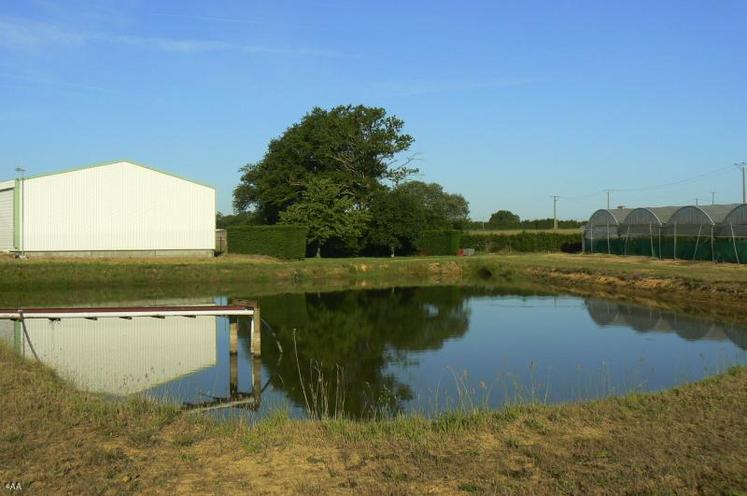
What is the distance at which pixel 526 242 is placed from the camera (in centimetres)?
5528

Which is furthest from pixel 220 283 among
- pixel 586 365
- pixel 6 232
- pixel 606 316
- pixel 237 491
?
pixel 237 491

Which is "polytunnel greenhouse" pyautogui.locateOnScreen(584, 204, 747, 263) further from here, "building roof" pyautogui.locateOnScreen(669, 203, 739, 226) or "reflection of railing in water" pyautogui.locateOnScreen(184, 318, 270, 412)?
"reflection of railing in water" pyautogui.locateOnScreen(184, 318, 270, 412)

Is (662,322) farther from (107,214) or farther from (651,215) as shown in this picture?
(107,214)

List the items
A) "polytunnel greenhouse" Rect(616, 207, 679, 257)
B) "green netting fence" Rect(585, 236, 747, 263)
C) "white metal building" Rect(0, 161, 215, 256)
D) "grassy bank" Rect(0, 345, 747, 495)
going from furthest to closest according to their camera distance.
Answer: "polytunnel greenhouse" Rect(616, 207, 679, 257) < "white metal building" Rect(0, 161, 215, 256) < "green netting fence" Rect(585, 236, 747, 263) < "grassy bank" Rect(0, 345, 747, 495)

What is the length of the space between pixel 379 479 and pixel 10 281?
28.8 meters

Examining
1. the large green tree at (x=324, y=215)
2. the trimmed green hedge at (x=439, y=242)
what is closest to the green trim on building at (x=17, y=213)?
the large green tree at (x=324, y=215)

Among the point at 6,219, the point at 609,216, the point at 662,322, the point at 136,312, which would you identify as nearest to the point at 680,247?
the point at 609,216

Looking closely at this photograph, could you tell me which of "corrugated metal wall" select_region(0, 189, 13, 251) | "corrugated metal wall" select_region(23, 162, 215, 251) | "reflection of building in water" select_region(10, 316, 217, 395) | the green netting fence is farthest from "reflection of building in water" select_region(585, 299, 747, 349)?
"corrugated metal wall" select_region(0, 189, 13, 251)

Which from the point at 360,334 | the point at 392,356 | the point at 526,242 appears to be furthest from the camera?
the point at 526,242

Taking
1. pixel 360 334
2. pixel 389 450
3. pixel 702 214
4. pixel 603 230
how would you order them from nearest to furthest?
pixel 389 450
pixel 360 334
pixel 702 214
pixel 603 230

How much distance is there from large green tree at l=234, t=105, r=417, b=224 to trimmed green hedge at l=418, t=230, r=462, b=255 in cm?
533

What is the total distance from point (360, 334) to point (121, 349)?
626 cm

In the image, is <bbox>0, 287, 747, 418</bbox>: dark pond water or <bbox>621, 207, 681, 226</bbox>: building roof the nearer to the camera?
<bbox>0, 287, 747, 418</bbox>: dark pond water

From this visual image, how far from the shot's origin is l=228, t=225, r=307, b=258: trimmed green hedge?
4216 cm
